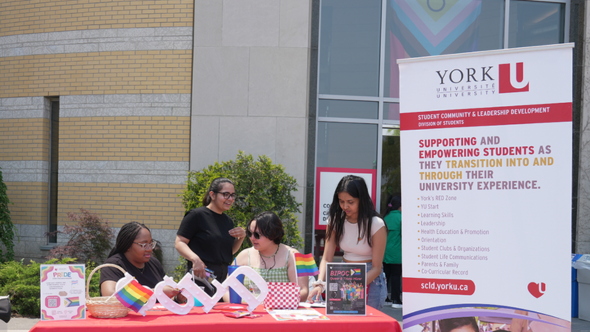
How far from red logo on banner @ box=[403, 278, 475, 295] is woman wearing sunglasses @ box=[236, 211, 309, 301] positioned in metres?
0.74

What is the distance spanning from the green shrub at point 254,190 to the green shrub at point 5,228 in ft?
9.40

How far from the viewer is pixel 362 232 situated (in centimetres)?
322

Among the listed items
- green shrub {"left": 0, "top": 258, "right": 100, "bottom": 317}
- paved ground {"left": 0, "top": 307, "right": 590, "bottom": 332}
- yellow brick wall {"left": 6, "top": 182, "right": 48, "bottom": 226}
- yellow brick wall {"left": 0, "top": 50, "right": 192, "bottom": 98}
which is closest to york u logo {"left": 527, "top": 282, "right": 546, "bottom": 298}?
paved ground {"left": 0, "top": 307, "right": 590, "bottom": 332}

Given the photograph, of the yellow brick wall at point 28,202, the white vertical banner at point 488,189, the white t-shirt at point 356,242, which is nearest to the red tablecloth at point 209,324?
the white vertical banner at point 488,189

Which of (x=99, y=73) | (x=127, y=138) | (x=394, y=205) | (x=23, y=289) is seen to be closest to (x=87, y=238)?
(x=23, y=289)

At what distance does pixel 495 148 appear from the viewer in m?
2.67

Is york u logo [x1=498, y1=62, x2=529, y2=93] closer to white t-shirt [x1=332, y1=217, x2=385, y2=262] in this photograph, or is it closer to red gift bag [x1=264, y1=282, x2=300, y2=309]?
white t-shirt [x1=332, y1=217, x2=385, y2=262]

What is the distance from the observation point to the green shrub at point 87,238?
6418 mm

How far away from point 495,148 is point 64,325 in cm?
260

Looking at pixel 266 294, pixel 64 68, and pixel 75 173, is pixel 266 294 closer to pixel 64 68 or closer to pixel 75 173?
pixel 75 173

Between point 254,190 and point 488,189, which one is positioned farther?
point 254,190

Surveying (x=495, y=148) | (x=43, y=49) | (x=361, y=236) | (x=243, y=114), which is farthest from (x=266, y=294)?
(x=43, y=49)

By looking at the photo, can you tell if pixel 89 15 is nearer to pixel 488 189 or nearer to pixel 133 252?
pixel 133 252

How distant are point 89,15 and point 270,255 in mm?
5890
